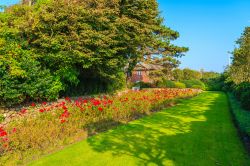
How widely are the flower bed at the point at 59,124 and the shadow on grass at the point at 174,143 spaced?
2.77ft

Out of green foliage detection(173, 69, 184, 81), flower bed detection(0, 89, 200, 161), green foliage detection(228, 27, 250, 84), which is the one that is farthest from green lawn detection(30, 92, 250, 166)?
green foliage detection(173, 69, 184, 81)

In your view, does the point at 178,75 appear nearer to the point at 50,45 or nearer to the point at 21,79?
the point at 50,45

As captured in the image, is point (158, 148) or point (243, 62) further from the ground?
point (243, 62)

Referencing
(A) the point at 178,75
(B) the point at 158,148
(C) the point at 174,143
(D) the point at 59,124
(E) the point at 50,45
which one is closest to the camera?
(B) the point at 158,148

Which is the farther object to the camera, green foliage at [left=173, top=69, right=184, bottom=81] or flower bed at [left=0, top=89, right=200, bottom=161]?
green foliage at [left=173, top=69, right=184, bottom=81]

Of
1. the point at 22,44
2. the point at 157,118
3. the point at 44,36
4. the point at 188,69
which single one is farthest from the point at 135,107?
the point at 188,69

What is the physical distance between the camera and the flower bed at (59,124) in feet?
Result: 20.5

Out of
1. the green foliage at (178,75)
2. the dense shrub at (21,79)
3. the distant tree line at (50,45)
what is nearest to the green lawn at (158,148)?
the dense shrub at (21,79)

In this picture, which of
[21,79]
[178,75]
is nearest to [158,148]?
[21,79]

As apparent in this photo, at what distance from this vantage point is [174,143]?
7.17 metres

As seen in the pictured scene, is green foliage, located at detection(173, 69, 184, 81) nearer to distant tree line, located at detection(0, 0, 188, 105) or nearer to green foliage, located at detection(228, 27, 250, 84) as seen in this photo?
green foliage, located at detection(228, 27, 250, 84)

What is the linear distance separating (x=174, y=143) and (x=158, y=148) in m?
0.82

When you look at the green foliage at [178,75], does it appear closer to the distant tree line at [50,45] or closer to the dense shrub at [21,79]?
the distant tree line at [50,45]

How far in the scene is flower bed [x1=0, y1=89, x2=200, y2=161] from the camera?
6.26 metres
